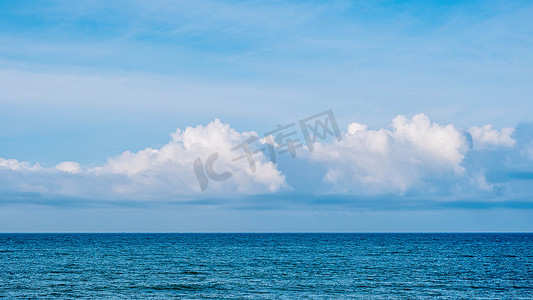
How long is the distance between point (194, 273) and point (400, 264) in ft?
114

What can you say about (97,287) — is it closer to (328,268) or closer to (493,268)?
(328,268)

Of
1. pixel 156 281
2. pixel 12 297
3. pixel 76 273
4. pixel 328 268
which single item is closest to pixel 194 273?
pixel 156 281

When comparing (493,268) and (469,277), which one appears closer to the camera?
(469,277)

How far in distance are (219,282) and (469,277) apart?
32.4m

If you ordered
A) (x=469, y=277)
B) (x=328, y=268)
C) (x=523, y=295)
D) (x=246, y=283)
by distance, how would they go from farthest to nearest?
(x=328, y=268)
(x=469, y=277)
(x=246, y=283)
(x=523, y=295)

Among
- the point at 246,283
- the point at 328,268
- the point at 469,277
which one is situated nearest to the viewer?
the point at 246,283

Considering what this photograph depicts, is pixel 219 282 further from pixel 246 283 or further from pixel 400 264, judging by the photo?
pixel 400 264

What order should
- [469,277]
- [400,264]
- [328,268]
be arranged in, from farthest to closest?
[400,264] → [328,268] → [469,277]

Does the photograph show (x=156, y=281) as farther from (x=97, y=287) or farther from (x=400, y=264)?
(x=400, y=264)

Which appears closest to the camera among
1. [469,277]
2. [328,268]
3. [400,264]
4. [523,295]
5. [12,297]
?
[12,297]

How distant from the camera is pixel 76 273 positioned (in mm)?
70938

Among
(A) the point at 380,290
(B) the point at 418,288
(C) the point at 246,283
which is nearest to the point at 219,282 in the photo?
(C) the point at 246,283

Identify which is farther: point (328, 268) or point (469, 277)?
point (328, 268)

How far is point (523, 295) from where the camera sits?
53.9 m
